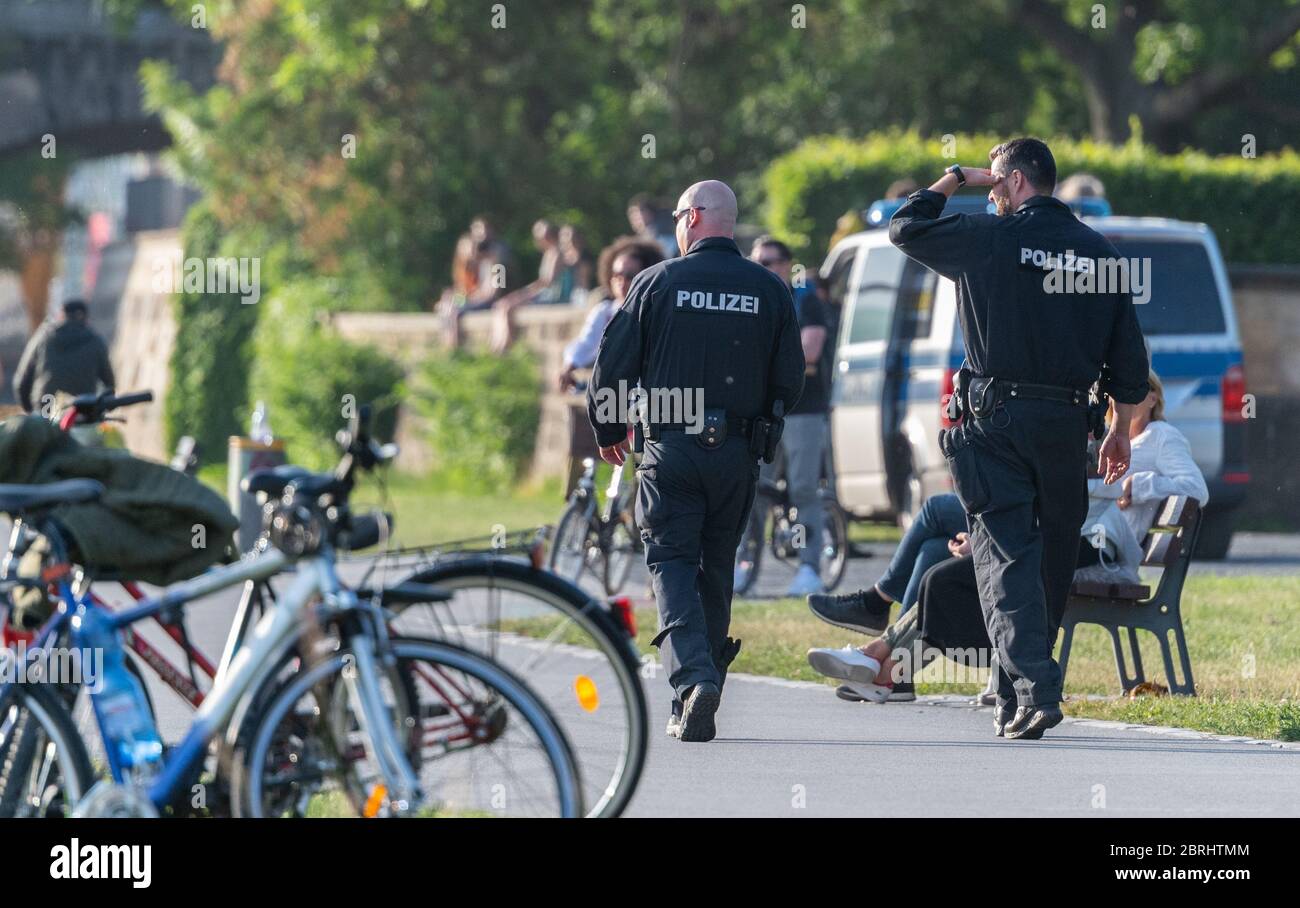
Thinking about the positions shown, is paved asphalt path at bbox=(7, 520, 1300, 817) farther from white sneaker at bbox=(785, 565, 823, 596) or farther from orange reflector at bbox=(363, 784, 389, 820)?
white sneaker at bbox=(785, 565, 823, 596)

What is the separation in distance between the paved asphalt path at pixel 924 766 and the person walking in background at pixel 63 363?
8252 millimetres

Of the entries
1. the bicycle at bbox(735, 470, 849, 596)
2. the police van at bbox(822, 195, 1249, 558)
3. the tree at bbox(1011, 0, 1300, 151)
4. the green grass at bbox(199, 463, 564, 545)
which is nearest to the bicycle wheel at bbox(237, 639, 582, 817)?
the bicycle at bbox(735, 470, 849, 596)

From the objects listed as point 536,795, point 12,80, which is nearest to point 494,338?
point 536,795

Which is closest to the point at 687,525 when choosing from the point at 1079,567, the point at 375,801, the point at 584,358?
the point at 1079,567

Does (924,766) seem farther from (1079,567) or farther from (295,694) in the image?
(295,694)

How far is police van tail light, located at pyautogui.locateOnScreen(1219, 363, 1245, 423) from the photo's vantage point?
14.7 meters

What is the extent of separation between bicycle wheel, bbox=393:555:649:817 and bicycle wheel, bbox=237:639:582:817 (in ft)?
0.77

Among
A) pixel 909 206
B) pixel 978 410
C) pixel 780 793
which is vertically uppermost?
pixel 909 206

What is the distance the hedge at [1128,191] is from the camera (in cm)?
2114

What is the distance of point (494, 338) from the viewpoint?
23828 millimetres

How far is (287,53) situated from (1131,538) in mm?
21023

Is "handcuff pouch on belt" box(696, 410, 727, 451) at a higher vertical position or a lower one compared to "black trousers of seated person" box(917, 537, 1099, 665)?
higher

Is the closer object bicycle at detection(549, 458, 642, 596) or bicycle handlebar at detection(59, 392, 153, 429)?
bicycle handlebar at detection(59, 392, 153, 429)
